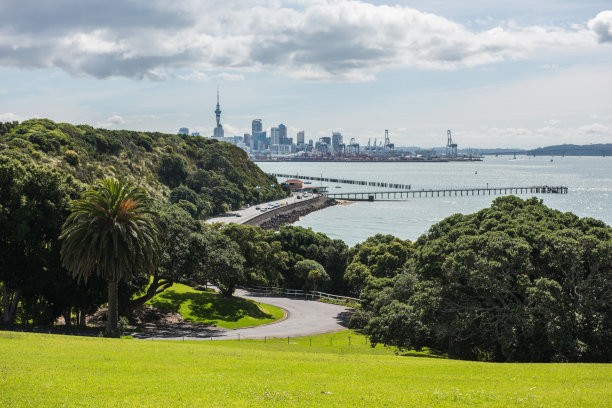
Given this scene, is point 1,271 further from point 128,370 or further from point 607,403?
point 607,403

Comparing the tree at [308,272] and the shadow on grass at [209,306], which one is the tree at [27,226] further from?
the tree at [308,272]

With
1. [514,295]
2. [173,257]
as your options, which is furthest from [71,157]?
[514,295]

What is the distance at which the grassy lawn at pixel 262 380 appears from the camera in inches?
537

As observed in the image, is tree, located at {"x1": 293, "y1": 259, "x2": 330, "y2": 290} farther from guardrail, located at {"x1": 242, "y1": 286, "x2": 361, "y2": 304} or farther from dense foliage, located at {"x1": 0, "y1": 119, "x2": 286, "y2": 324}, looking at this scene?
dense foliage, located at {"x1": 0, "y1": 119, "x2": 286, "y2": 324}

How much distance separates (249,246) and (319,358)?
3383cm

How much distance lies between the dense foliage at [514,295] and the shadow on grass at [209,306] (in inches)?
666

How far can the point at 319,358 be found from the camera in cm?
2158

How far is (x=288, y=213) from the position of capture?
141000 millimetres

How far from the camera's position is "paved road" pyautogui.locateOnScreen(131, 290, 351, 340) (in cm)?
3481

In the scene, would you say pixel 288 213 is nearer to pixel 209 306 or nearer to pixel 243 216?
pixel 243 216

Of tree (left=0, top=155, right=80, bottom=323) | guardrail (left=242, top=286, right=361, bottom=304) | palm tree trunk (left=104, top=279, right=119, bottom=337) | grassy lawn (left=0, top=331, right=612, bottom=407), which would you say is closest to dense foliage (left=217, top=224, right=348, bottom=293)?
guardrail (left=242, top=286, right=361, bottom=304)

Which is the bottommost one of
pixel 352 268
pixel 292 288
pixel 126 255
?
pixel 292 288

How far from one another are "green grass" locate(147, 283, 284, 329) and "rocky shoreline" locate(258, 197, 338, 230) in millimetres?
68127

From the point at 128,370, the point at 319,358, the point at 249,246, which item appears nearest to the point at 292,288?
the point at 249,246
